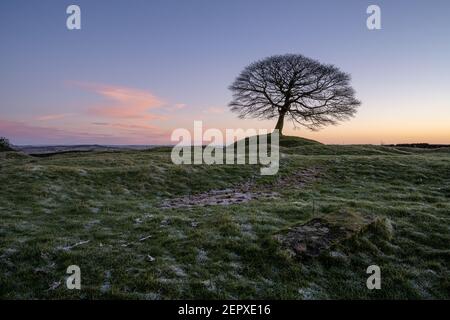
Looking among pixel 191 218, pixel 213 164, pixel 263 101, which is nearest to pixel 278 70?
pixel 263 101

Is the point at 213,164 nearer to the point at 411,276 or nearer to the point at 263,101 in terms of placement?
the point at 411,276

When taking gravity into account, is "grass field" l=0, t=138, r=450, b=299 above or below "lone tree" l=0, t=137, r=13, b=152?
below

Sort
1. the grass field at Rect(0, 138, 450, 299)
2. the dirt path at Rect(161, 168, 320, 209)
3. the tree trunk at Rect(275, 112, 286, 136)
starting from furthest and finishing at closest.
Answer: the tree trunk at Rect(275, 112, 286, 136) → the dirt path at Rect(161, 168, 320, 209) → the grass field at Rect(0, 138, 450, 299)

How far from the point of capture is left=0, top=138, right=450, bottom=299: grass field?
9070mm

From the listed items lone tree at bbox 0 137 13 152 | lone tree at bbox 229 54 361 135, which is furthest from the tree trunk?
lone tree at bbox 0 137 13 152

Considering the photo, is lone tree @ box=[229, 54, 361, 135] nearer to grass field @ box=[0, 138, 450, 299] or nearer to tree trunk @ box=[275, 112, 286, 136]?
tree trunk @ box=[275, 112, 286, 136]

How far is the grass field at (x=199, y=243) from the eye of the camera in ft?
29.8

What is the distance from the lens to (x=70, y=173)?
23.8 meters

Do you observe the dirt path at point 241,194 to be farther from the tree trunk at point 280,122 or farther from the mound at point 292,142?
the tree trunk at point 280,122

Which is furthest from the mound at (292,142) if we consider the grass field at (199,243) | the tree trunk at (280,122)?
the grass field at (199,243)

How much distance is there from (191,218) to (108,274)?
5995 mm

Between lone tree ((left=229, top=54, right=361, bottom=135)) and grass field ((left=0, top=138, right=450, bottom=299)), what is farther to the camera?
lone tree ((left=229, top=54, right=361, bottom=135))

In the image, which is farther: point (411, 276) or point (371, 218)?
point (371, 218)
